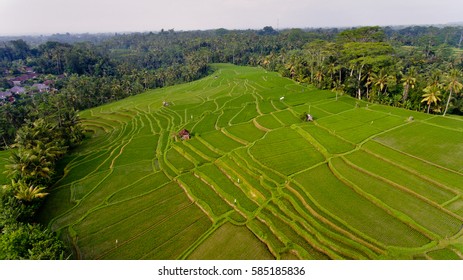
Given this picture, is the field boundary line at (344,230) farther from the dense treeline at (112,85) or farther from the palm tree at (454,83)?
the palm tree at (454,83)

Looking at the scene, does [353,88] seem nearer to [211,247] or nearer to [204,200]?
[204,200]

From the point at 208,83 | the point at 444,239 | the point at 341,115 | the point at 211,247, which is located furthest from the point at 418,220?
the point at 208,83

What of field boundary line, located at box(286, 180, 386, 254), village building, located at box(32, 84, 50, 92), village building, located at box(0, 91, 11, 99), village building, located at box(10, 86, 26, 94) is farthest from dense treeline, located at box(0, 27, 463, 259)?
field boundary line, located at box(286, 180, 386, 254)

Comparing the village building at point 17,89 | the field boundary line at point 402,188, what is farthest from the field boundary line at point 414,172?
the village building at point 17,89

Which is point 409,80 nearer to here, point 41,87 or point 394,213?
point 394,213

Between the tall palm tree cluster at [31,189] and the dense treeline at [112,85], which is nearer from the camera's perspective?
the tall palm tree cluster at [31,189]

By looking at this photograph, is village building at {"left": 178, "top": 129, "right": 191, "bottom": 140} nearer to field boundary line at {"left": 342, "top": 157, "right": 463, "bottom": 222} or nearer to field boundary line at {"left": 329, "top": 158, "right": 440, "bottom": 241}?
field boundary line at {"left": 342, "top": 157, "right": 463, "bottom": 222}
